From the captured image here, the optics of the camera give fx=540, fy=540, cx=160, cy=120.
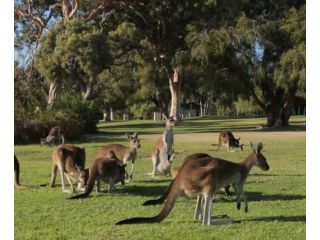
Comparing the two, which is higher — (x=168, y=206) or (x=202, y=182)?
(x=202, y=182)

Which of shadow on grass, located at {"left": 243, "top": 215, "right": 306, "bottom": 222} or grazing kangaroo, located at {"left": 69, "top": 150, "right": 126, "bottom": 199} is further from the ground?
grazing kangaroo, located at {"left": 69, "top": 150, "right": 126, "bottom": 199}

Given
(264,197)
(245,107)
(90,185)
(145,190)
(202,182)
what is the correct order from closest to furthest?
1. (202,182)
2. (90,185)
3. (264,197)
4. (145,190)
5. (245,107)

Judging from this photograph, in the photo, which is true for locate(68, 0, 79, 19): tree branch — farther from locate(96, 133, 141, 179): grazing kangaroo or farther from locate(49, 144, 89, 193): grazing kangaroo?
locate(49, 144, 89, 193): grazing kangaroo

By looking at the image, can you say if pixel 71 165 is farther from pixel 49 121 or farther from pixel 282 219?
pixel 49 121

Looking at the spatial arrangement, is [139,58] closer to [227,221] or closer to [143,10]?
[143,10]

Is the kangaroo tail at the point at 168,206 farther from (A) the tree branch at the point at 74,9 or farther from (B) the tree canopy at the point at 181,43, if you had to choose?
(A) the tree branch at the point at 74,9

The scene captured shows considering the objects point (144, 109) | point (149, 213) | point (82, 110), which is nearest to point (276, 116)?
point (82, 110)

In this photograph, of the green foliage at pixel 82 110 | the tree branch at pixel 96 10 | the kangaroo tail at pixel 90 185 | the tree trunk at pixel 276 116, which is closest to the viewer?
the kangaroo tail at pixel 90 185

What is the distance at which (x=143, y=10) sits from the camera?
117 ft

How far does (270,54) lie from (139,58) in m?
10.8

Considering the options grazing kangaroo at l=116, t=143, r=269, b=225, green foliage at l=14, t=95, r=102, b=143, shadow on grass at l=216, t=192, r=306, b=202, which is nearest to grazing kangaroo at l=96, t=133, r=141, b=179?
shadow on grass at l=216, t=192, r=306, b=202

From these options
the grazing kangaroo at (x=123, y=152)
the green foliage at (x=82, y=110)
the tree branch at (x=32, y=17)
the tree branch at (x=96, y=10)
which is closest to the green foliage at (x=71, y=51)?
the green foliage at (x=82, y=110)

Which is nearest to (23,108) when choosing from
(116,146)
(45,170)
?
(45,170)

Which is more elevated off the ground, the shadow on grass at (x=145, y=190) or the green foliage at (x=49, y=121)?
the green foliage at (x=49, y=121)
